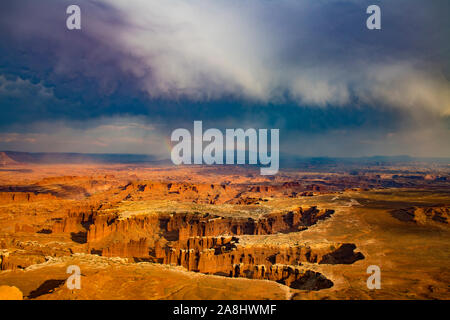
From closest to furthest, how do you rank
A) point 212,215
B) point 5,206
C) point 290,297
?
point 290,297 < point 212,215 < point 5,206

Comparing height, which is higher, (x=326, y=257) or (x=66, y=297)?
(x=66, y=297)

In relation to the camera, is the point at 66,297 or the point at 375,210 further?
the point at 375,210

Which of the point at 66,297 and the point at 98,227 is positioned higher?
the point at 66,297

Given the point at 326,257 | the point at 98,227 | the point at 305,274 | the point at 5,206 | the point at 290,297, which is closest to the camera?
the point at 290,297

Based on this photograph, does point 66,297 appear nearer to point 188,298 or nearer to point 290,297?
point 188,298
